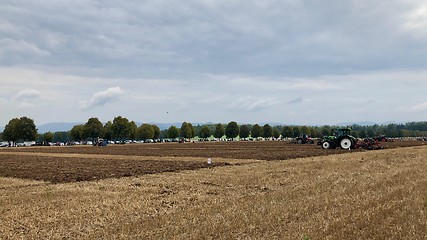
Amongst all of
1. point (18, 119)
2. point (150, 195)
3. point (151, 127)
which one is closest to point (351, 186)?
point (150, 195)

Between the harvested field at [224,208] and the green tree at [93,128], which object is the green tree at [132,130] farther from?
the harvested field at [224,208]

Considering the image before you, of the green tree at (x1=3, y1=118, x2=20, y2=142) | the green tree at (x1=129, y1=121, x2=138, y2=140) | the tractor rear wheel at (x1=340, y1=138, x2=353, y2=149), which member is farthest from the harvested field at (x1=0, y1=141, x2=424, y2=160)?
the green tree at (x1=129, y1=121, x2=138, y2=140)

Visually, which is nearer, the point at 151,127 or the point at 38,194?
the point at 38,194

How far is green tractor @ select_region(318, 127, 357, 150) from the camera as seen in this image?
52075 mm

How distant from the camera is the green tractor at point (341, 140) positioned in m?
52.1

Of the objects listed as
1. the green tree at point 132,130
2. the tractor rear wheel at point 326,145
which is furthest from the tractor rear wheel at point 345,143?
the green tree at point 132,130

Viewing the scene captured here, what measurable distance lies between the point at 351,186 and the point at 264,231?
342 inches

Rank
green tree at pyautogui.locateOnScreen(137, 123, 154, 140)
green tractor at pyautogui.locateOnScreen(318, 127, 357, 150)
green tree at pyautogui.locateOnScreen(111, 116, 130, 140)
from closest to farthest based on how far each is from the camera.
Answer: green tractor at pyautogui.locateOnScreen(318, 127, 357, 150) → green tree at pyautogui.locateOnScreen(111, 116, 130, 140) → green tree at pyautogui.locateOnScreen(137, 123, 154, 140)

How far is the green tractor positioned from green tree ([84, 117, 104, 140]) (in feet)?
401

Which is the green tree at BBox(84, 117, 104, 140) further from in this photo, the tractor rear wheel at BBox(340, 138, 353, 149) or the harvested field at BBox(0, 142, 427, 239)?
the harvested field at BBox(0, 142, 427, 239)

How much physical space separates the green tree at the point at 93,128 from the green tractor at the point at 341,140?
401 ft

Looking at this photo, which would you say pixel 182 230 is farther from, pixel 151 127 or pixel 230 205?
pixel 151 127

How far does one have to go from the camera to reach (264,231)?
10469mm

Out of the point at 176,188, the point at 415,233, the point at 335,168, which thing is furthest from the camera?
the point at 335,168
